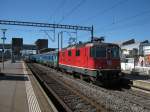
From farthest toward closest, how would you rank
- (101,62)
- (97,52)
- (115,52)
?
(115,52) < (97,52) < (101,62)

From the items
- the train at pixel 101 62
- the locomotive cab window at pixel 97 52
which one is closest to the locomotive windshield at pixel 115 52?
the train at pixel 101 62

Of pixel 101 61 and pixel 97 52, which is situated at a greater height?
pixel 97 52

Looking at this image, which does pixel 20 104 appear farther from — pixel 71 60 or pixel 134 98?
pixel 71 60

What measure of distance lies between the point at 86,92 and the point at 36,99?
543cm

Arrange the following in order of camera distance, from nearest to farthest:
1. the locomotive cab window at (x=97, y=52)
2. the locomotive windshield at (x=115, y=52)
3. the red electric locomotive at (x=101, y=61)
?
1. the red electric locomotive at (x=101, y=61)
2. the locomotive cab window at (x=97, y=52)
3. the locomotive windshield at (x=115, y=52)

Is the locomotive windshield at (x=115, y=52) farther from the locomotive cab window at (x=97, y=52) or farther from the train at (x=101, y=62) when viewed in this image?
the locomotive cab window at (x=97, y=52)

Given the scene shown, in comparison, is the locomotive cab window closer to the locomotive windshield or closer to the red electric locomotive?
the red electric locomotive

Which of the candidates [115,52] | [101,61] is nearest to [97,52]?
[101,61]

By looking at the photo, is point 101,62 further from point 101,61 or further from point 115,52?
point 115,52

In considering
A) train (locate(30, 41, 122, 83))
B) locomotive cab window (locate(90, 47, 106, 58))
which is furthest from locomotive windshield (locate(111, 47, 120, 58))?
locomotive cab window (locate(90, 47, 106, 58))

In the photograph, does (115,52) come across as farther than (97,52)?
Yes

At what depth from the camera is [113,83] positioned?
2206 centimetres

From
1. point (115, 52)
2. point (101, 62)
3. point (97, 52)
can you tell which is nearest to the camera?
point (101, 62)

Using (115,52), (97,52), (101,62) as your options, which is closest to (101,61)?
(101,62)
